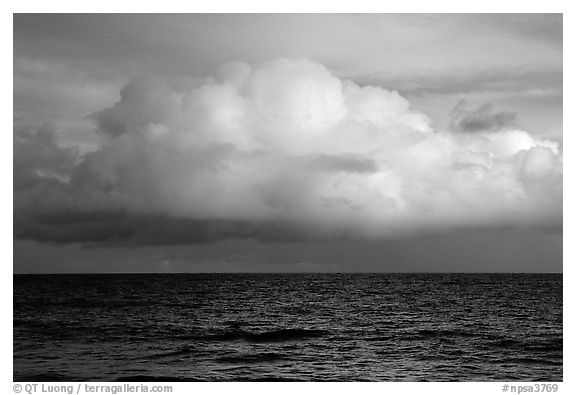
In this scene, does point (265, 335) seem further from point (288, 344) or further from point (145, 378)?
point (145, 378)

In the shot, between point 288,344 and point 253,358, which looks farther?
point 288,344

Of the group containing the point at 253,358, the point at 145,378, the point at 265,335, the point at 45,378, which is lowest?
the point at 265,335

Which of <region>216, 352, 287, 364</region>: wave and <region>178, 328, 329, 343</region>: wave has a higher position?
<region>216, 352, 287, 364</region>: wave

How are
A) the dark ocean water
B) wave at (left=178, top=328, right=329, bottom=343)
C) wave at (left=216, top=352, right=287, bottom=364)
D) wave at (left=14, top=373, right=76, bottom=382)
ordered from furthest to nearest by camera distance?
wave at (left=178, top=328, right=329, bottom=343)
wave at (left=216, top=352, right=287, bottom=364)
the dark ocean water
wave at (left=14, top=373, right=76, bottom=382)

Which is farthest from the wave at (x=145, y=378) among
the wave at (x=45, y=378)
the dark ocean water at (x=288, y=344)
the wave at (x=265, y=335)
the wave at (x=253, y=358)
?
the wave at (x=265, y=335)

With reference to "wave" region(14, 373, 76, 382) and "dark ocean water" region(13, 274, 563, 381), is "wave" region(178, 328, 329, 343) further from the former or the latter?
"wave" region(14, 373, 76, 382)

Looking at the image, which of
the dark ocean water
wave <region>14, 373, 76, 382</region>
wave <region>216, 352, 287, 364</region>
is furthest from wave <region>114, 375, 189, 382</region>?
wave <region>216, 352, 287, 364</region>

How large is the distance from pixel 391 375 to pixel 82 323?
32.8 m

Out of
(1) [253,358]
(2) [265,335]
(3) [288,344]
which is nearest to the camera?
(1) [253,358]

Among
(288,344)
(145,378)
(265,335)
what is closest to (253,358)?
(288,344)

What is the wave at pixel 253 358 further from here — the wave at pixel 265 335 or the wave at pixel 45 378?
the wave at pixel 45 378
